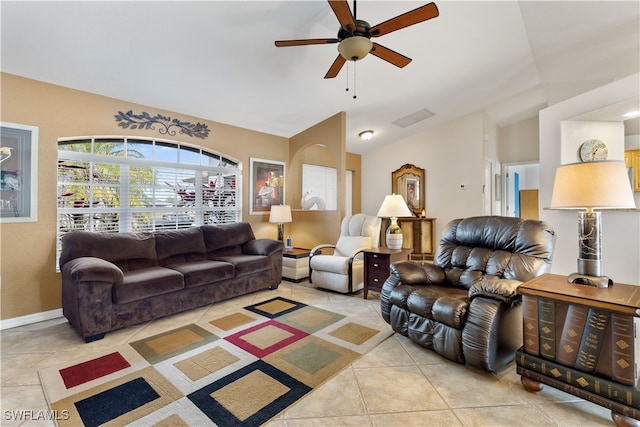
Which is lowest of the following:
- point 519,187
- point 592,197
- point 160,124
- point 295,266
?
point 295,266

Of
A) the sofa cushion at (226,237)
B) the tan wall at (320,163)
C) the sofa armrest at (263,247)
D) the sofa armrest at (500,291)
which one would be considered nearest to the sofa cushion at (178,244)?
the sofa cushion at (226,237)

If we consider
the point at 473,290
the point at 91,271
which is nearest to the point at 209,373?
the point at 91,271

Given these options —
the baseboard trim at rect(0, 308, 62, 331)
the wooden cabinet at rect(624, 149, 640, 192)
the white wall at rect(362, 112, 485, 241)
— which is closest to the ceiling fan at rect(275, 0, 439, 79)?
the wooden cabinet at rect(624, 149, 640, 192)

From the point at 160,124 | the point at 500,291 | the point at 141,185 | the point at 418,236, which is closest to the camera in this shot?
the point at 500,291

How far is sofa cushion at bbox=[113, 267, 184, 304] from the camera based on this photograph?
2.71m

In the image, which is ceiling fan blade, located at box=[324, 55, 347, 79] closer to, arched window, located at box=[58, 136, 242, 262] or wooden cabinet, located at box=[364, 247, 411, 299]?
wooden cabinet, located at box=[364, 247, 411, 299]

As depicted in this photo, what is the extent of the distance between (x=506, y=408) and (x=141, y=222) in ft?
13.9

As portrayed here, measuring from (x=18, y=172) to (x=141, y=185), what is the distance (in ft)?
3.76

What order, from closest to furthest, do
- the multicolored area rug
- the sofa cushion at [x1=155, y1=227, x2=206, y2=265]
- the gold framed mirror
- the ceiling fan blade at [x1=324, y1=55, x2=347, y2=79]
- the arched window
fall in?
the multicolored area rug
the ceiling fan blade at [x1=324, y1=55, x2=347, y2=79]
the arched window
the sofa cushion at [x1=155, y1=227, x2=206, y2=265]
the gold framed mirror

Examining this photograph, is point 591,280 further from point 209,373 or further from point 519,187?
point 519,187

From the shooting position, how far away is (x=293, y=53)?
3.15 meters

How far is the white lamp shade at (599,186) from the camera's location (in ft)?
5.90

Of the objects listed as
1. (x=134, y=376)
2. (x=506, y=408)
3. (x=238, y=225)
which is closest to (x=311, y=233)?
(x=238, y=225)

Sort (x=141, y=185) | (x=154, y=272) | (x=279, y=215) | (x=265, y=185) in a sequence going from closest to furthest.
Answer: (x=154, y=272), (x=141, y=185), (x=279, y=215), (x=265, y=185)
